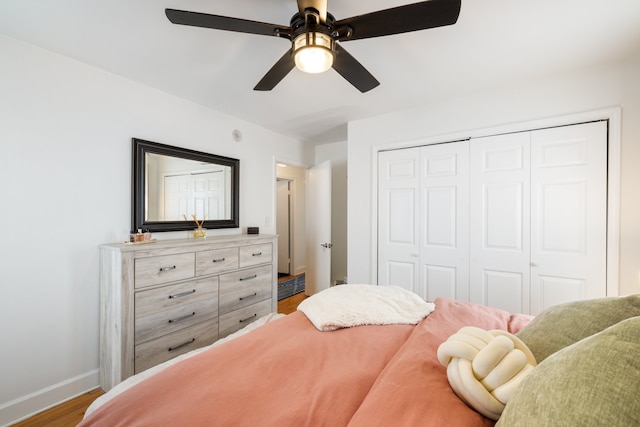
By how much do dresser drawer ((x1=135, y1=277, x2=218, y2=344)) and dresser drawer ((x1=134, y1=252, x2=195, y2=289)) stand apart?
65 mm

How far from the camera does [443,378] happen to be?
91 centimetres

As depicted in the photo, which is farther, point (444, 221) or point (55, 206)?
point (444, 221)

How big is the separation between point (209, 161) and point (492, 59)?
8.93 feet

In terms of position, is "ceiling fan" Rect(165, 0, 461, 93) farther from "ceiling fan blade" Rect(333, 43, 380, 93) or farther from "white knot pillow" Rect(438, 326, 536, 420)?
"white knot pillow" Rect(438, 326, 536, 420)

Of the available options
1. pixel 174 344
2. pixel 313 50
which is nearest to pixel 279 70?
pixel 313 50

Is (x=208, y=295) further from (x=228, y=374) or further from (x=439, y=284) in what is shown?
(x=439, y=284)

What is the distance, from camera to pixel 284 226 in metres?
5.61

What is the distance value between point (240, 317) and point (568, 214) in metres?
3.07

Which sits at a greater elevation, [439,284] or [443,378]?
[443,378]


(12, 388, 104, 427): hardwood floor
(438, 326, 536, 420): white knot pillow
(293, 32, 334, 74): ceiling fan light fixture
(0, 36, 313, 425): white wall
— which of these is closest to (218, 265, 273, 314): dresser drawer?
(0, 36, 313, 425): white wall

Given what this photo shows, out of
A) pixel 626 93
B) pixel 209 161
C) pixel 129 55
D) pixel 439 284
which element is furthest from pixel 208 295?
pixel 626 93

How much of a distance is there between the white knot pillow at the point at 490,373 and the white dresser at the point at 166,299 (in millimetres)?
2010

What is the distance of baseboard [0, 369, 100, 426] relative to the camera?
5.50 ft

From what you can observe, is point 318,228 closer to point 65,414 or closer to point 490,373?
point 65,414
